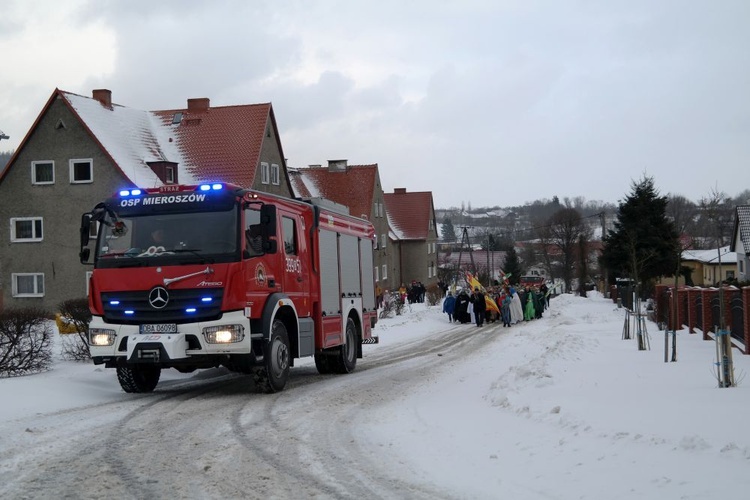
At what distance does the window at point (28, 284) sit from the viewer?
39969 millimetres

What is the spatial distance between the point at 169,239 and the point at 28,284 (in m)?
31.4

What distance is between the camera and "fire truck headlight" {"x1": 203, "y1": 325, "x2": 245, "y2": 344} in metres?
11.5

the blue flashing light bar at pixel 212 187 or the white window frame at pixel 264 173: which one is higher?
the white window frame at pixel 264 173

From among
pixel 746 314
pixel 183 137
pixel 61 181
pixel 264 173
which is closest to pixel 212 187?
pixel 746 314

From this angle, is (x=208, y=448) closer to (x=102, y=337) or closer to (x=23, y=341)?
(x=102, y=337)

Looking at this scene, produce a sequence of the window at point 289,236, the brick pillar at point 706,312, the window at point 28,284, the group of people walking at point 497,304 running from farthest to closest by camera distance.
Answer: the window at point 28,284 → the group of people walking at point 497,304 → the brick pillar at point 706,312 → the window at point 289,236

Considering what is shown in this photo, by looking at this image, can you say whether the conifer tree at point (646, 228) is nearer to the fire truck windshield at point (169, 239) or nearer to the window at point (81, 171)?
the window at point (81, 171)

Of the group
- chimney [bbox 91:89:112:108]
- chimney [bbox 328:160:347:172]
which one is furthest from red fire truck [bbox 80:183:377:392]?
chimney [bbox 328:160:347:172]

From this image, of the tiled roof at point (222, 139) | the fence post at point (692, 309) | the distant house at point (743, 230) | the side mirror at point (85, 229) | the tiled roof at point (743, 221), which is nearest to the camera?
the side mirror at point (85, 229)

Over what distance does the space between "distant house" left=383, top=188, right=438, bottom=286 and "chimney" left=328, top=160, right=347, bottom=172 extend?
9711mm

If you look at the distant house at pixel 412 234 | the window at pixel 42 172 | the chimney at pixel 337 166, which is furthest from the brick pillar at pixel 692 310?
the distant house at pixel 412 234

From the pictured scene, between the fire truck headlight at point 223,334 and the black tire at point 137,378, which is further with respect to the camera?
the black tire at point 137,378

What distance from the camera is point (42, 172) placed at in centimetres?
4041

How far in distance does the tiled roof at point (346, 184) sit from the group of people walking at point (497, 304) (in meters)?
→ 25.3
